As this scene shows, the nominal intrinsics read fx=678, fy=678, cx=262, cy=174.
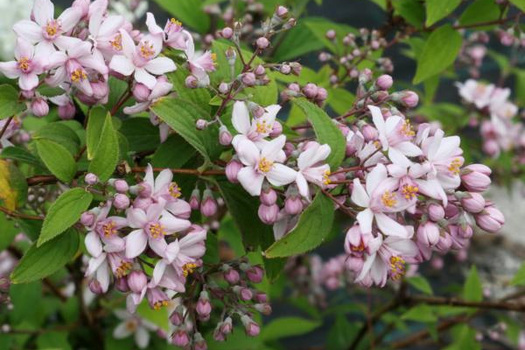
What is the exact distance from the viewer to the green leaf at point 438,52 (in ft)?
5.54

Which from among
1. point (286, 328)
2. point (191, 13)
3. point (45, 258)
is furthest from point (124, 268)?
point (286, 328)

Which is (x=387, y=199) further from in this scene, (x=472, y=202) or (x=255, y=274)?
(x=255, y=274)

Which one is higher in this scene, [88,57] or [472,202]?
[88,57]

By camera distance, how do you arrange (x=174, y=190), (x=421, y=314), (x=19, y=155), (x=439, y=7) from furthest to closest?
(x=421, y=314)
(x=439, y=7)
(x=19, y=155)
(x=174, y=190)

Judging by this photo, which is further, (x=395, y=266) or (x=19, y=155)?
(x=19, y=155)

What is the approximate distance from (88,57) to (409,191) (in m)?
0.56

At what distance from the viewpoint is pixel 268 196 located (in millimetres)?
1061

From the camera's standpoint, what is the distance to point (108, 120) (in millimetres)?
1066

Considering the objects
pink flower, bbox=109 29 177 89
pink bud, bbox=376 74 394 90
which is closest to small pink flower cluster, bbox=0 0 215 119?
pink flower, bbox=109 29 177 89

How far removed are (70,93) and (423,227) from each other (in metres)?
0.67

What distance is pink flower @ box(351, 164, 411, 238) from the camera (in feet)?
3.39

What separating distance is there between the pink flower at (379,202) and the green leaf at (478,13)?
0.88m

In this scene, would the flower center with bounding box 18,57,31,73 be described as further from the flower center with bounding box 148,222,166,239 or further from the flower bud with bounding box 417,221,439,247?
the flower bud with bounding box 417,221,439,247

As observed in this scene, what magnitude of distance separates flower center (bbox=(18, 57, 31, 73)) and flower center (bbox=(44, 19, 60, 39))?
0.06 meters
